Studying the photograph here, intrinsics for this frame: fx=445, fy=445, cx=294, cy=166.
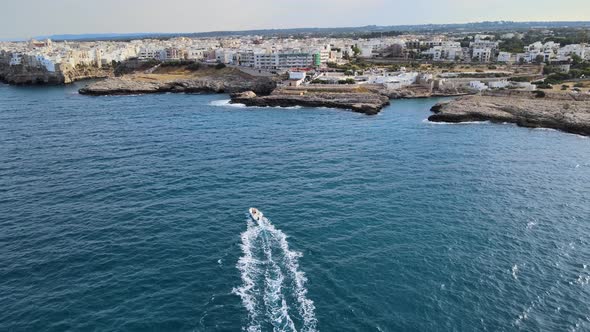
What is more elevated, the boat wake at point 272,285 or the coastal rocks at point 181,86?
the coastal rocks at point 181,86

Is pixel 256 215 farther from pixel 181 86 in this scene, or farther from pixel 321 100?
pixel 181 86

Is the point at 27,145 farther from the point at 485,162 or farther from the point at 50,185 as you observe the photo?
the point at 485,162

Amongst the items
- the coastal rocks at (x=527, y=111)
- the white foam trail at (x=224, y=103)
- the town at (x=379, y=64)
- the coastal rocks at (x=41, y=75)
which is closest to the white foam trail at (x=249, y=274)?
the coastal rocks at (x=527, y=111)

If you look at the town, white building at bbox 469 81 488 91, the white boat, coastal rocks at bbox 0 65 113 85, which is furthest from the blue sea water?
coastal rocks at bbox 0 65 113 85

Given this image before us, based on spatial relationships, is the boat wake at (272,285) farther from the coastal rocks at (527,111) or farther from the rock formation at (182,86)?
the rock formation at (182,86)

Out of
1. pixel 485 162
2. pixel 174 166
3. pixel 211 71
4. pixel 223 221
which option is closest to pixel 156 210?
pixel 223 221

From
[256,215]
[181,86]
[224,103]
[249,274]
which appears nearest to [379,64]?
[181,86]

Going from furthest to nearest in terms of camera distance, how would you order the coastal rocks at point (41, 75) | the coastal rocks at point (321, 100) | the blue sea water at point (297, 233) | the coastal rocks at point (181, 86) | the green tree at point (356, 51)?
the green tree at point (356, 51) < the coastal rocks at point (41, 75) < the coastal rocks at point (181, 86) < the coastal rocks at point (321, 100) < the blue sea water at point (297, 233)
